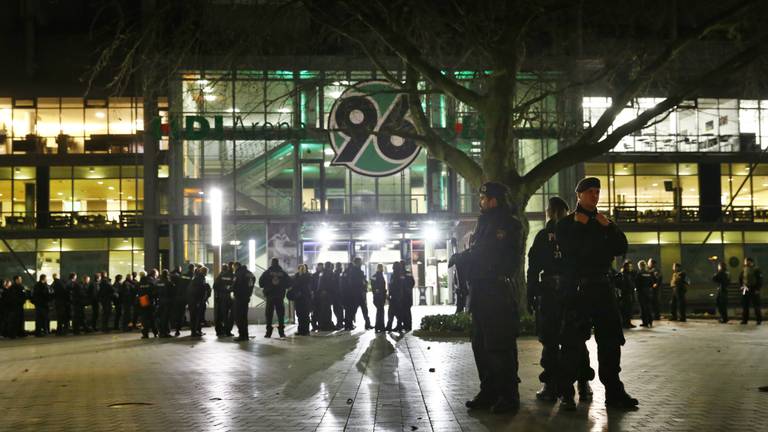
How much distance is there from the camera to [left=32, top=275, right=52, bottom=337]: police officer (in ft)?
74.4

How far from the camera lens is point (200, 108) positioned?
98.1 feet

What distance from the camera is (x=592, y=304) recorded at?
7.22 meters

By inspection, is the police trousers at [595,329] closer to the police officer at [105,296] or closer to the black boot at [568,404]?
the black boot at [568,404]

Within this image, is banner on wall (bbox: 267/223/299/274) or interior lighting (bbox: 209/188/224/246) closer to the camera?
interior lighting (bbox: 209/188/224/246)

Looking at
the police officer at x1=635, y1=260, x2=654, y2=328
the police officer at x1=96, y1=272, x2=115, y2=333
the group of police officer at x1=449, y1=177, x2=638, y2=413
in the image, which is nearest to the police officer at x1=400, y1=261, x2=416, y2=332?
the police officer at x1=635, y1=260, x2=654, y2=328

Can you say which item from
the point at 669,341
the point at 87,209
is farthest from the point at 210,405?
the point at 87,209

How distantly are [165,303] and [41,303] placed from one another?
196 inches

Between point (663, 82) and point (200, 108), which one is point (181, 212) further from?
point (663, 82)

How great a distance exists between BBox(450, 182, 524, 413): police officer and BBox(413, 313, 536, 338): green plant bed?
9833 millimetres

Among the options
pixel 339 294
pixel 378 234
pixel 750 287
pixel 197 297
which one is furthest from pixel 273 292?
pixel 378 234

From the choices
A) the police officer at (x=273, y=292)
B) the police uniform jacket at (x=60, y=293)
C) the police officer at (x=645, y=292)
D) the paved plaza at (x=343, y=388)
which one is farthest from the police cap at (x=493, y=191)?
the police uniform jacket at (x=60, y=293)

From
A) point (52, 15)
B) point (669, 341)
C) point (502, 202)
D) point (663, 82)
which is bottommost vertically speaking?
point (669, 341)

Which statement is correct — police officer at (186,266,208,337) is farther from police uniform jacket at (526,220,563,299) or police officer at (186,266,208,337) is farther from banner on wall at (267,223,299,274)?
police uniform jacket at (526,220,563,299)

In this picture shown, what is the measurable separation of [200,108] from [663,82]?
54.5 feet
